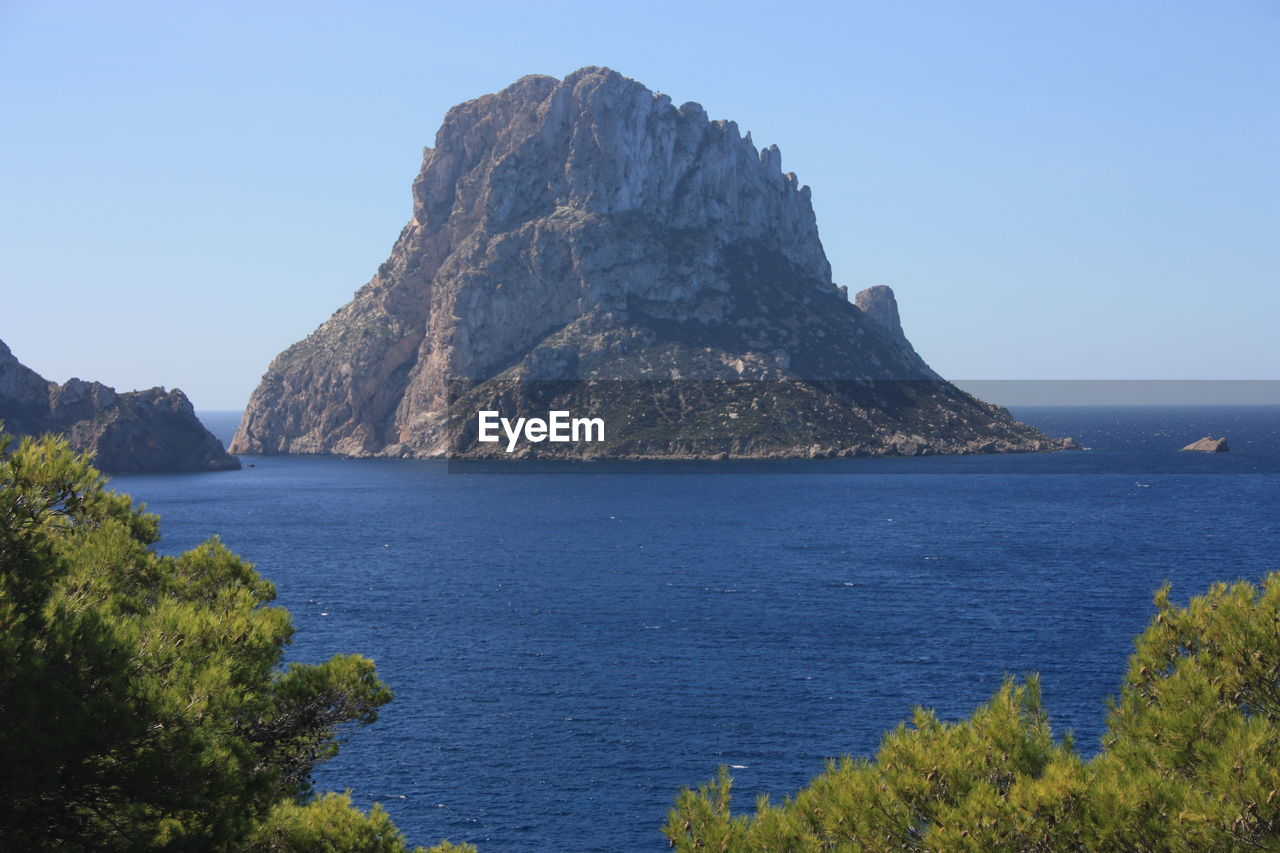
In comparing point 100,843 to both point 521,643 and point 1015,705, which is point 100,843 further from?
point 521,643

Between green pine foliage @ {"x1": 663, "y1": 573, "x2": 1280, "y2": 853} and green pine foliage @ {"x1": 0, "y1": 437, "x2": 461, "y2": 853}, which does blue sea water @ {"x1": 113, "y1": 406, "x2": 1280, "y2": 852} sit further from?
green pine foliage @ {"x1": 663, "y1": 573, "x2": 1280, "y2": 853}

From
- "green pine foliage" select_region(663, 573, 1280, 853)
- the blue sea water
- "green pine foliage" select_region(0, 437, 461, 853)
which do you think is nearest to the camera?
"green pine foliage" select_region(0, 437, 461, 853)

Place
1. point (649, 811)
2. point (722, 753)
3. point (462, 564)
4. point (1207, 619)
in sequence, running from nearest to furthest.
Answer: point (1207, 619) → point (649, 811) → point (722, 753) → point (462, 564)

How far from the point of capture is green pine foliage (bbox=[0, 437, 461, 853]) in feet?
58.1

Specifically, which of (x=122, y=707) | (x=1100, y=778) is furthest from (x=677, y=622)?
(x=122, y=707)

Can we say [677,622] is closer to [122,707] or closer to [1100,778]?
[1100,778]

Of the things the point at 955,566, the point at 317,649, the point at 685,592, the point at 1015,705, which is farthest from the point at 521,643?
the point at 1015,705

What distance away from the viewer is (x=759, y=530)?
448 ft

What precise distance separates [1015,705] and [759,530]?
114479 mm

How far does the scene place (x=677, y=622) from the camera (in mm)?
85188

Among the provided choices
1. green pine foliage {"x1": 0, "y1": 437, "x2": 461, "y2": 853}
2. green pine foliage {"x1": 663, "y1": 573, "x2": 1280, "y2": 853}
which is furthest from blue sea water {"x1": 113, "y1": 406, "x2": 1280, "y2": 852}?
green pine foliage {"x1": 663, "y1": 573, "x2": 1280, "y2": 853}

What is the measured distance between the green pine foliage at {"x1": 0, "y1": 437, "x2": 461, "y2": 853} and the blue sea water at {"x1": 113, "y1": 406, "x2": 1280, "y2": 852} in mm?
25621

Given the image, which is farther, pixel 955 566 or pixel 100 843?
pixel 955 566

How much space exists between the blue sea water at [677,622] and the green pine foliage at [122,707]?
25.6 m
